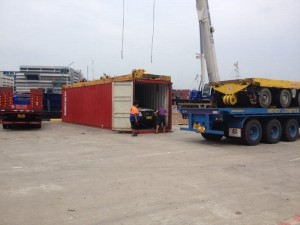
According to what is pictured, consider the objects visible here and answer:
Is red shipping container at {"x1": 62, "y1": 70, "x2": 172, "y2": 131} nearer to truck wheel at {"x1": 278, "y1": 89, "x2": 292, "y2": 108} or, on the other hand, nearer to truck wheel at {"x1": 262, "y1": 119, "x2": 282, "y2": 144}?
truck wheel at {"x1": 262, "y1": 119, "x2": 282, "y2": 144}

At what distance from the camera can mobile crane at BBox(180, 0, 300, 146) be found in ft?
40.5

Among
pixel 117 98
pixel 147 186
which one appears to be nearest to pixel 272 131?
pixel 117 98

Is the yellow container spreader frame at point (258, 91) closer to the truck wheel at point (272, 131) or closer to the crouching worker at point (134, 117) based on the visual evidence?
the truck wheel at point (272, 131)

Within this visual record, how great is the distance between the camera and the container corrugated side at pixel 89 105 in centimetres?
1803

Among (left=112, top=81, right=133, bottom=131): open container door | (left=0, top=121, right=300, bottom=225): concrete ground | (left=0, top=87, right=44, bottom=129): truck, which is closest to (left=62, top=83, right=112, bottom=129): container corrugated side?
(left=112, top=81, right=133, bottom=131): open container door

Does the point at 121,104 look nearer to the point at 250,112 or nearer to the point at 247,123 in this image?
the point at 247,123

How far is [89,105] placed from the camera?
66.8 ft

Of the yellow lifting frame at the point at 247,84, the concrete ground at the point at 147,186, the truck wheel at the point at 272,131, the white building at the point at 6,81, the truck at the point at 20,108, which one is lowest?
the concrete ground at the point at 147,186

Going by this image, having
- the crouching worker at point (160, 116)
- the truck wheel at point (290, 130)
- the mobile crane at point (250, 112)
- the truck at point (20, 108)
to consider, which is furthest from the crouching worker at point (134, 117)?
the truck wheel at point (290, 130)

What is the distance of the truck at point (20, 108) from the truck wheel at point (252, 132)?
1091 centimetres

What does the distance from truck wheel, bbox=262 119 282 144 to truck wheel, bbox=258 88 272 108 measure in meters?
0.78

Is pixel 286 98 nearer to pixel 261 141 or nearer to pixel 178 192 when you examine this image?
pixel 261 141

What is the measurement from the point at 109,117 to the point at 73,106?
621 cm

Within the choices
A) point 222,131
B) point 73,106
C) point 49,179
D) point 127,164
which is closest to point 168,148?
point 222,131
